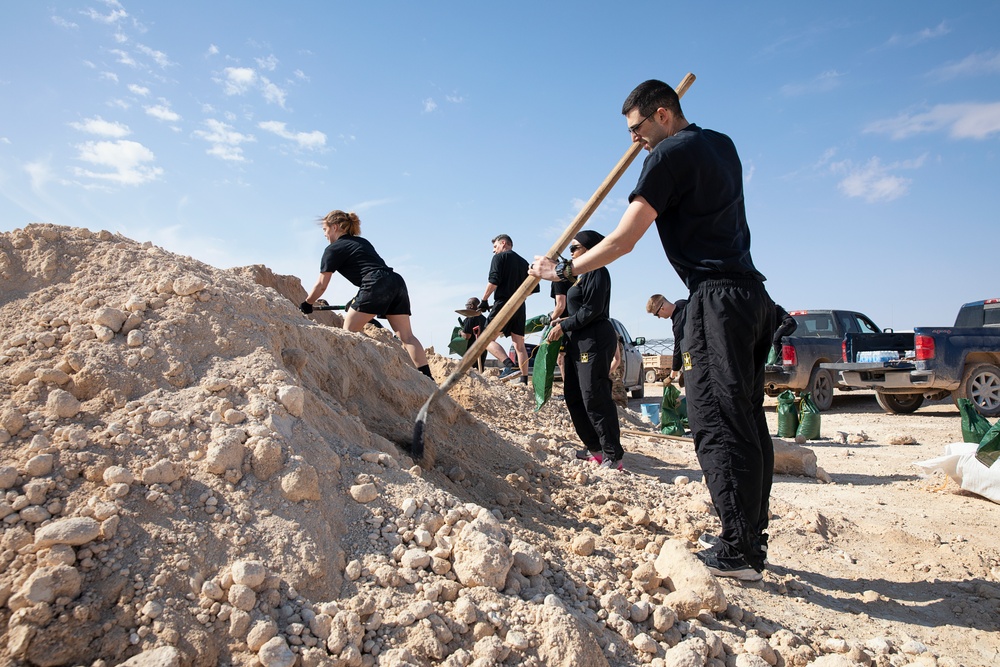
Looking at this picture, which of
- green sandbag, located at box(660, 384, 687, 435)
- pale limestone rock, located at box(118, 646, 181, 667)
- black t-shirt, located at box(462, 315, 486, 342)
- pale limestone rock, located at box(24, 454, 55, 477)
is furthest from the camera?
black t-shirt, located at box(462, 315, 486, 342)

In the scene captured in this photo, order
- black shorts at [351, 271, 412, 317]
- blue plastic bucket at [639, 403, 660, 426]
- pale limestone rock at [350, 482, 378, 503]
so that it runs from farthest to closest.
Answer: blue plastic bucket at [639, 403, 660, 426], black shorts at [351, 271, 412, 317], pale limestone rock at [350, 482, 378, 503]

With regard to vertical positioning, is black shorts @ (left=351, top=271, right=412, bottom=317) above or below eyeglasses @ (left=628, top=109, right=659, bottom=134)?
below

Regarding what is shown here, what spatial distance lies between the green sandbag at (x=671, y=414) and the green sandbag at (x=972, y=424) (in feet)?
9.67

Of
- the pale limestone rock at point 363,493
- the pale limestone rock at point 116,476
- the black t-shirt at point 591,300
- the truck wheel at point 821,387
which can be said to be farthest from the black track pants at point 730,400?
the truck wheel at point 821,387

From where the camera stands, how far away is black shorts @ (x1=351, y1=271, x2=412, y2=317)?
567cm

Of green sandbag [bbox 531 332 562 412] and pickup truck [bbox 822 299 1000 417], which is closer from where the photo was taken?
green sandbag [bbox 531 332 562 412]

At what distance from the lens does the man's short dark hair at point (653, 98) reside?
2.97m

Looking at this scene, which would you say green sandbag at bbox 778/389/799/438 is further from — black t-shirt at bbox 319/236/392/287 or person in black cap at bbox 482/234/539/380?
black t-shirt at bbox 319/236/392/287

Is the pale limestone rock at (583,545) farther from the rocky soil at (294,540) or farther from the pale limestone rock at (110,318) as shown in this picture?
the pale limestone rock at (110,318)

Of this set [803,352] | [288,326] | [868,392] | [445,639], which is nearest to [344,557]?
[445,639]

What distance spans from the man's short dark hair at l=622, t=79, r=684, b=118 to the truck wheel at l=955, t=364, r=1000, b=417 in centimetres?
850

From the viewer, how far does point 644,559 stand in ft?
9.45

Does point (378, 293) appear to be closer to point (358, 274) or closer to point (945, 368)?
point (358, 274)

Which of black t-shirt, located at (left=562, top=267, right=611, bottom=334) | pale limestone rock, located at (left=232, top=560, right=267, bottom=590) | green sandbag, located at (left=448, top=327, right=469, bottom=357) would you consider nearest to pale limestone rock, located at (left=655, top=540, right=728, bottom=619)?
pale limestone rock, located at (left=232, top=560, right=267, bottom=590)
